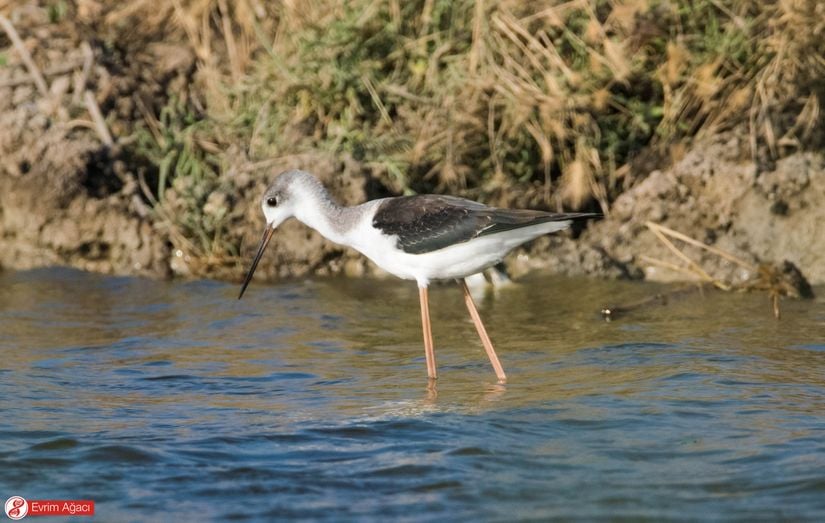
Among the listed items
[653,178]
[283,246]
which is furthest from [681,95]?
[283,246]

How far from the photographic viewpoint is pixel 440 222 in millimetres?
5695

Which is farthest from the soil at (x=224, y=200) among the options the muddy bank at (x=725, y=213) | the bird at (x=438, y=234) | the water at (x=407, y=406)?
the bird at (x=438, y=234)

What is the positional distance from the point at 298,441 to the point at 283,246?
3478mm

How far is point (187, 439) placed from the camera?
4797 millimetres

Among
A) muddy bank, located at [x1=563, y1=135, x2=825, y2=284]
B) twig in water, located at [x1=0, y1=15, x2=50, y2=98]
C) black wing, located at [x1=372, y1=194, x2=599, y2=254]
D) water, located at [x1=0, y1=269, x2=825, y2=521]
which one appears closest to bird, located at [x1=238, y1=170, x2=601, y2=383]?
black wing, located at [x1=372, y1=194, x2=599, y2=254]

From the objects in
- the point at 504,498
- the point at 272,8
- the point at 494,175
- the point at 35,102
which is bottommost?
the point at 504,498

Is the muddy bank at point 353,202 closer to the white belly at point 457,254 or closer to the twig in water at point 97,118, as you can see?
the twig in water at point 97,118

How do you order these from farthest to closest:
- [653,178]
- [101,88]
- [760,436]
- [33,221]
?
[101,88]
[33,221]
[653,178]
[760,436]

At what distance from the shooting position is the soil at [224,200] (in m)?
7.45

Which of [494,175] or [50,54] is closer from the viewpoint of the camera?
[494,175]

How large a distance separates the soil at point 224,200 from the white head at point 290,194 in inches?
65.3

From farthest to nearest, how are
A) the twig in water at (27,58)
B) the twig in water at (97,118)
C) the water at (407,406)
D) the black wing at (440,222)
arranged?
the twig in water at (27,58) → the twig in water at (97,118) → the black wing at (440,222) → the water at (407,406)

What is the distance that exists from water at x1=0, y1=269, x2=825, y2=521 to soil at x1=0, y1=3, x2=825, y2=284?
37 centimetres

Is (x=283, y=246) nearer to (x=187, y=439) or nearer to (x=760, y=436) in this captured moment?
(x=187, y=439)
